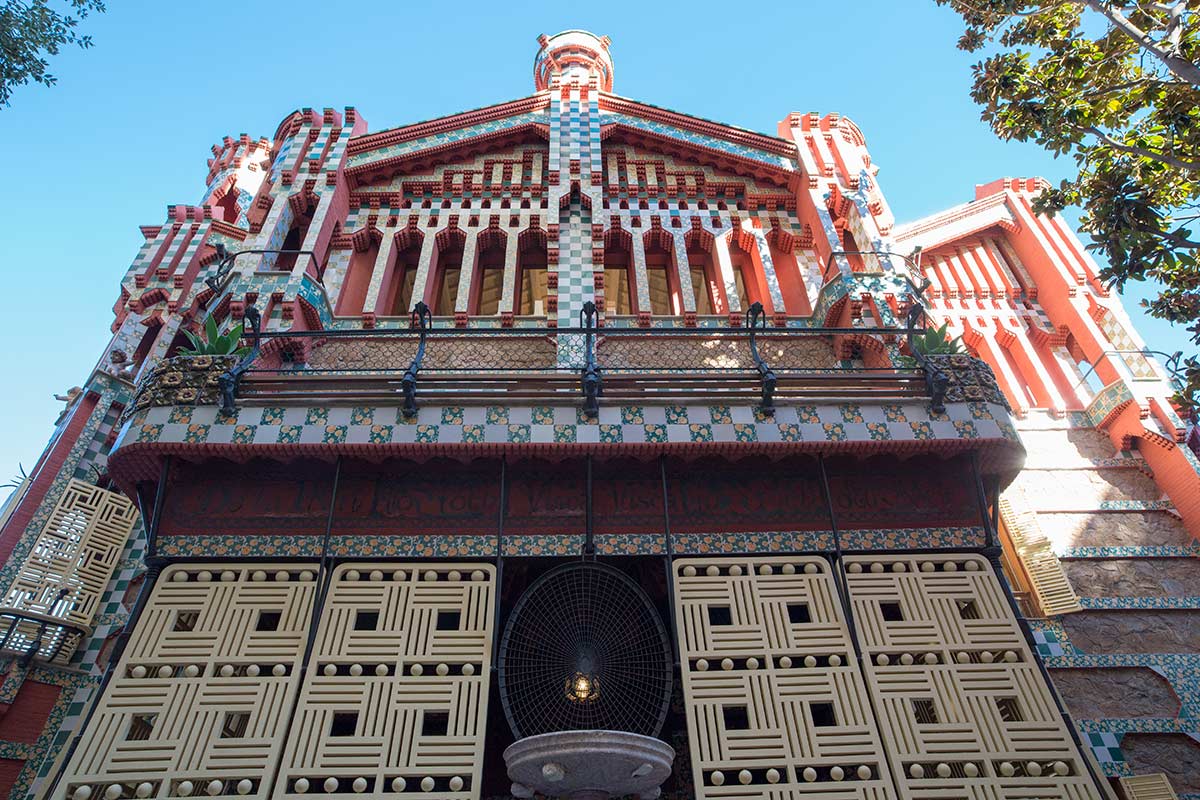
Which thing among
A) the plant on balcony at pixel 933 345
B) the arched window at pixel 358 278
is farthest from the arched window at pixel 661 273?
the arched window at pixel 358 278

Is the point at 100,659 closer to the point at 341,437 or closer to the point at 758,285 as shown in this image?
the point at 341,437

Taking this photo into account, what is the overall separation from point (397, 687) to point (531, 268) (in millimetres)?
7880

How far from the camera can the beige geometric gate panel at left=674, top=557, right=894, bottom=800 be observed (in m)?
7.24

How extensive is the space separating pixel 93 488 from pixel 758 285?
9.97 metres

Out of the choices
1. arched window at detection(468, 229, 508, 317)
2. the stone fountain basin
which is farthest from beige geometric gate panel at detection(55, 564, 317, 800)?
arched window at detection(468, 229, 508, 317)

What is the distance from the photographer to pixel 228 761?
23.5 ft

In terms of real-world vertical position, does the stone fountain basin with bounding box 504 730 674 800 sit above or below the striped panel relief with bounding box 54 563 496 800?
below

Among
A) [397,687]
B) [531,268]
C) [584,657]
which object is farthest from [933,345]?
[397,687]

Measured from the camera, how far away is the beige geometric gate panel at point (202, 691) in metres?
7.07

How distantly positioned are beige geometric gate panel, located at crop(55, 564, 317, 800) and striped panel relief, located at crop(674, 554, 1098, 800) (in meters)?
3.89

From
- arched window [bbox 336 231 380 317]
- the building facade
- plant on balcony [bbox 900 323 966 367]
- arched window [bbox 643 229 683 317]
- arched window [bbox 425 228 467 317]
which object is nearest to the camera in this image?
the building facade

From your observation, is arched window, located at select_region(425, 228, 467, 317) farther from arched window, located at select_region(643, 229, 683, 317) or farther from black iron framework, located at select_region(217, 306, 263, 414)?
black iron framework, located at select_region(217, 306, 263, 414)

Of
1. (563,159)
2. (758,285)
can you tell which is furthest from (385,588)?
(563,159)

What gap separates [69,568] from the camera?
32.8 ft
